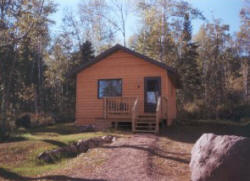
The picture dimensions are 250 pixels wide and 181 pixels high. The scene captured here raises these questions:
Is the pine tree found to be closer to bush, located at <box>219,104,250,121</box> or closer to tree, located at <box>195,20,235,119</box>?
tree, located at <box>195,20,235,119</box>

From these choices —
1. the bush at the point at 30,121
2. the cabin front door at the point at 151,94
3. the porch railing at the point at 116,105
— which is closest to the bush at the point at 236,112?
the cabin front door at the point at 151,94

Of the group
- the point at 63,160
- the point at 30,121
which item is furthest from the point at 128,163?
the point at 30,121

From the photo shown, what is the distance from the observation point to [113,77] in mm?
13922

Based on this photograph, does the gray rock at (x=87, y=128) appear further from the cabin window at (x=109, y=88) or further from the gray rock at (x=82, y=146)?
the gray rock at (x=82, y=146)

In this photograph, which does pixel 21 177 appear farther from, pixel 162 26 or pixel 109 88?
pixel 162 26

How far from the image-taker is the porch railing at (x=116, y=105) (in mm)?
13174

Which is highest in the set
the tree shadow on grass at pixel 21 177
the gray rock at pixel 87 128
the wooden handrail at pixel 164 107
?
the wooden handrail at pixel 164 107

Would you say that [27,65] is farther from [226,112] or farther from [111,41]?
[226,112]

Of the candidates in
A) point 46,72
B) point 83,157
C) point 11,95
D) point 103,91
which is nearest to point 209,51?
point 46,72

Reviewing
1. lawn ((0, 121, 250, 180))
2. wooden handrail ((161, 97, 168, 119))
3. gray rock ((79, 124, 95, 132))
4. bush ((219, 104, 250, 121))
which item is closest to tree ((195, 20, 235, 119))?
bush ((219, 104, 250, 121))

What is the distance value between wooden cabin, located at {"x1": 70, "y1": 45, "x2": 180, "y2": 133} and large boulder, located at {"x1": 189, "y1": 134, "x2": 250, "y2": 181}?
7612 mm

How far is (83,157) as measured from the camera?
7.43 m

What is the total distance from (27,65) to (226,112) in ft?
68.0

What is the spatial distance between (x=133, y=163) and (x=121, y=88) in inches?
302
